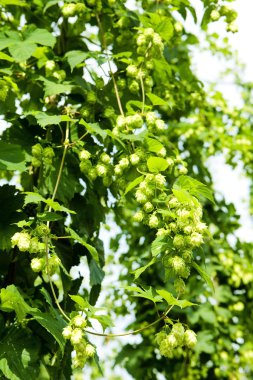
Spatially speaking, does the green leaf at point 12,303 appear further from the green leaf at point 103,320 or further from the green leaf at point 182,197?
the green leaf at point 182,197

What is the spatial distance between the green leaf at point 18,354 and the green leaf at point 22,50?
1148 mm

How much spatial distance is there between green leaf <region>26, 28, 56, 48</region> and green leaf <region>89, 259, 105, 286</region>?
41.7 inches

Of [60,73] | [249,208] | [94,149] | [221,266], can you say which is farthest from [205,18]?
[249,208]

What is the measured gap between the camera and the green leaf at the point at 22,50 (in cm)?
242

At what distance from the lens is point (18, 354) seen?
203cm

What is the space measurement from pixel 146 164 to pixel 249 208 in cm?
518

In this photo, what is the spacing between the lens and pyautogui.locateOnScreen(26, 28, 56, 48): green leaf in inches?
101

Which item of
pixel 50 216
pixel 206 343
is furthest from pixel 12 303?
pixel 206 343

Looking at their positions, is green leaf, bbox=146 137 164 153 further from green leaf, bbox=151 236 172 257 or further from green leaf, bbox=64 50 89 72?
green leaf, bbox=64 50 89 72

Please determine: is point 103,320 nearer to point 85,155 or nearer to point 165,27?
point 85,155

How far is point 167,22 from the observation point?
2.60 meters

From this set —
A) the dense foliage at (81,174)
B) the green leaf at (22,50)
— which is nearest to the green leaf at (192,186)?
the dense foliage at (81,174)

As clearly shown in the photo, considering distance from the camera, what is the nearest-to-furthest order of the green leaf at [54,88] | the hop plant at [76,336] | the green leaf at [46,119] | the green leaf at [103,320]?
1. the hop plant at [76,336]
2. the green leaf at [103,320]
3. the green leaf at [46,119]
4. the green leaf at [54,88]

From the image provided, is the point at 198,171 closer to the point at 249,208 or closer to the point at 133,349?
the point at 133,349
